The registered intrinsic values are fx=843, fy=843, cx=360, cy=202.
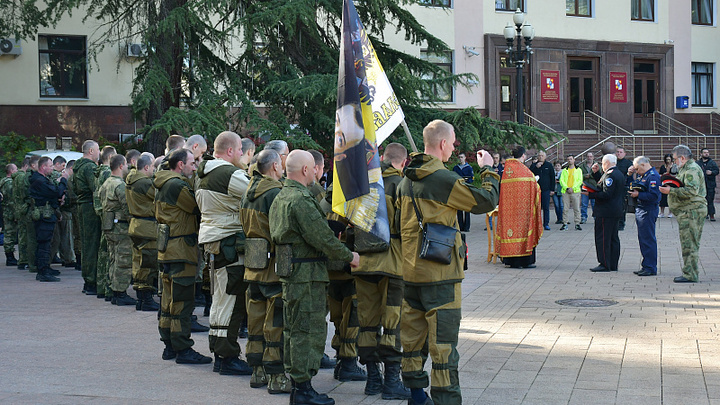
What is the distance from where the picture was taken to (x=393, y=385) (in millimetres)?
6543

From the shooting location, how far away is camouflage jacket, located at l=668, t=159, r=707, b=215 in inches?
481

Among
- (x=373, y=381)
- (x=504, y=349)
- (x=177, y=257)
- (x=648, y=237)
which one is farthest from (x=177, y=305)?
(x=648, y=237)

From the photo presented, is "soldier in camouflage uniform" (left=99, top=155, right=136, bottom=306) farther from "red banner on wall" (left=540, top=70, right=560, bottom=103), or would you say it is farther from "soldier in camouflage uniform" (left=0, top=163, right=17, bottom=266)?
"red banner on wall" (left=540, top=70, right=560, bottom=103)

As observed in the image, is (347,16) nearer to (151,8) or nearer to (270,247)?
(270,247)

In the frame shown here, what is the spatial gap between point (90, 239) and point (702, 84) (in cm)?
3485

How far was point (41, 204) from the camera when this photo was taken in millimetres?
14273

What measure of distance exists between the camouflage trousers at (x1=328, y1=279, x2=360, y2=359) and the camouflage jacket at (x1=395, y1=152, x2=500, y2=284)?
1239 millimetres

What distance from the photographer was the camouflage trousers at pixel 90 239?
12.2 meters

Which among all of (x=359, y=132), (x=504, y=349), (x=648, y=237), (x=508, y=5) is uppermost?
(x=508, y=5)

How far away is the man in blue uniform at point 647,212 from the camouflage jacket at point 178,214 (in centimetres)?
776

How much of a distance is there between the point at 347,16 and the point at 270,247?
6.80ft

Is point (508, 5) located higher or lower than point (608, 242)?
higher

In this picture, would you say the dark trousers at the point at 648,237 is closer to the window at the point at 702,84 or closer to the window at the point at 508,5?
the window at the point at 508,5

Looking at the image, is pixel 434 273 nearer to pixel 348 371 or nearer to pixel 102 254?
pixel 348 371
